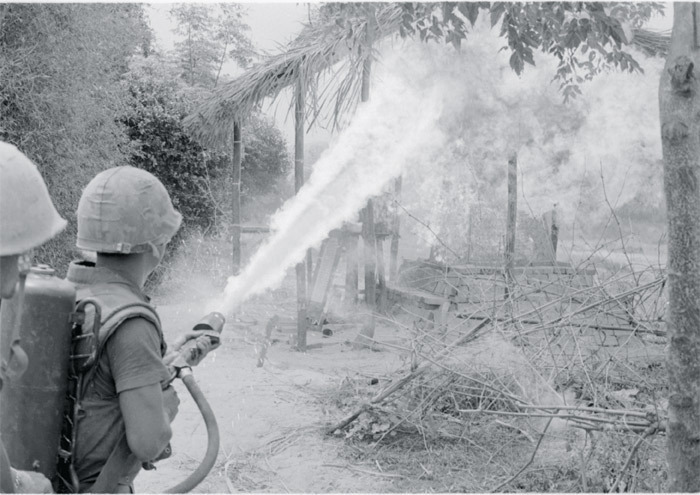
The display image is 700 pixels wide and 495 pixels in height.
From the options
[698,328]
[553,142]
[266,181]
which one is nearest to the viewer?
[698,328]

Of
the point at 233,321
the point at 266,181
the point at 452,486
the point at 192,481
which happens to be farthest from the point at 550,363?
the point at 266,181

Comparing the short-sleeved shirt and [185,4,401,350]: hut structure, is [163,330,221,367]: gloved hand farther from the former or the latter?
[185,4,401,350]: hut structure

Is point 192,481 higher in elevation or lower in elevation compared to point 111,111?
lower

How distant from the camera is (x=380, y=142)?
8.48 m

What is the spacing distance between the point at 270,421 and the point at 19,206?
479 cm

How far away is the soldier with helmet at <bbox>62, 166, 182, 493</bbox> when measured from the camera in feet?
6.93

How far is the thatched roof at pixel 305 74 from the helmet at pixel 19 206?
5810 mm

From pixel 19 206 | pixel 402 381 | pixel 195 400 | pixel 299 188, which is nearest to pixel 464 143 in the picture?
pixel 299 188

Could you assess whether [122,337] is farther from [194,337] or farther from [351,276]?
[351,276]

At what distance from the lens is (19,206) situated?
178 centimetres

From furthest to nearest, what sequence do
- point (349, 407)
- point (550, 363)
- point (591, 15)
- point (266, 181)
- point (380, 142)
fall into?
point (266, 181) < point (380, 142) < point (349, 407) < point (550, 363) < point (591, 15)

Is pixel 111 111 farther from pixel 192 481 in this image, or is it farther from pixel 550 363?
pixel 192 481

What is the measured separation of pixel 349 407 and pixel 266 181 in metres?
12.2

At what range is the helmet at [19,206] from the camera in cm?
175
